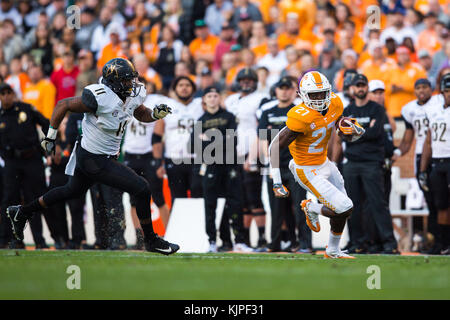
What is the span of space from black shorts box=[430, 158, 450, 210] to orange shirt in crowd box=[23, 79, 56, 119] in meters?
7.71

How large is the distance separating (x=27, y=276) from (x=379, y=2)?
1214 centimetres

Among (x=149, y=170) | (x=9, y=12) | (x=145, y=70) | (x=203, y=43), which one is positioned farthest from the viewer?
(x=9, y=12)

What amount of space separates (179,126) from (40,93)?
4475 mm

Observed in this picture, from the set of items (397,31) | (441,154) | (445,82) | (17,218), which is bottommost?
(17,218)

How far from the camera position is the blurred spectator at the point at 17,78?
16.7 meters

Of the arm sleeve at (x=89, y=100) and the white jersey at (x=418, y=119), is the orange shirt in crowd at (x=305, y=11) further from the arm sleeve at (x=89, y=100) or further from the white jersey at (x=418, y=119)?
the arm sleeve at (x=89, y=100)

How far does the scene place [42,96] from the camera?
15.9 metres

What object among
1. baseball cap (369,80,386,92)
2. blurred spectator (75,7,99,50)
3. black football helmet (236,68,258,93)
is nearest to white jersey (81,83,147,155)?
black football helmet (236,68,258,93)

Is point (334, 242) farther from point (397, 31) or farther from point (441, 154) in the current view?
point (397, 31)

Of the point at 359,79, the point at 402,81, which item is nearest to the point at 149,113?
the point at 359,79

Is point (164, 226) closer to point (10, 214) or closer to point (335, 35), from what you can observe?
point (10, 214)

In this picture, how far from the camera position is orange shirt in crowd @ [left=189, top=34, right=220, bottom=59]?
17234 millimetres

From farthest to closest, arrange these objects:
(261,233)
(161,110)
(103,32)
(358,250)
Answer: (103,32), (261,233), (358,250), (161,110)

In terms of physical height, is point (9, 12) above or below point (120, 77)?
above
